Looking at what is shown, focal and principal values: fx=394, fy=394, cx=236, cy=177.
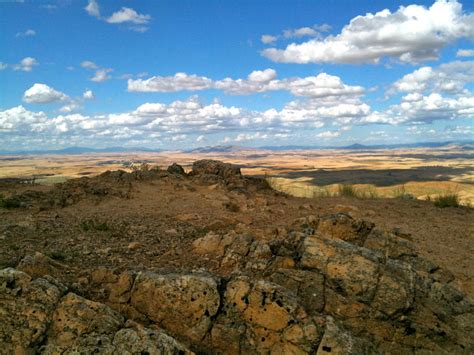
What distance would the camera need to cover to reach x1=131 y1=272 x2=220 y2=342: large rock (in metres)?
5.96

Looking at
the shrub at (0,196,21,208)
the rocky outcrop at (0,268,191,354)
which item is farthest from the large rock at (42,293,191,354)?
the shrub at (0,196,21,208)

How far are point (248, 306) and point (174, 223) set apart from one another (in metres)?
5.40

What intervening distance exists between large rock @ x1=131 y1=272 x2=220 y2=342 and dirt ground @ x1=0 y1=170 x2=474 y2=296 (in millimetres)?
1234

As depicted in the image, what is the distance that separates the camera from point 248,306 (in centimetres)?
612

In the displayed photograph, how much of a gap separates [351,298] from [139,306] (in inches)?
138

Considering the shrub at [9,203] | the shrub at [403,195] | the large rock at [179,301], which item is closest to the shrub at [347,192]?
the shrub at [403,195]

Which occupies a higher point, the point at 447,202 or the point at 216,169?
the point at 216,169

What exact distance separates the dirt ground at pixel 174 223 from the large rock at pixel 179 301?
123cm

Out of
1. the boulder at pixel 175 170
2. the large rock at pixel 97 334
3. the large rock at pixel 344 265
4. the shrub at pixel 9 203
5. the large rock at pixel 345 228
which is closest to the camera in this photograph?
the large rock at pixel 97 334

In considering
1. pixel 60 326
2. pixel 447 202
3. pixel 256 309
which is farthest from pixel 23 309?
pixel 447 202

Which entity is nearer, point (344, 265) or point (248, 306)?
point (248, 306)

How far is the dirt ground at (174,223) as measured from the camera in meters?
8.09

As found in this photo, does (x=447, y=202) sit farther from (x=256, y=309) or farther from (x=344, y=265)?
(x=256, y=309)

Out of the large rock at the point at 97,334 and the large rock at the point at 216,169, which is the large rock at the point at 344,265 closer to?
the large rock at the point at 97,334
